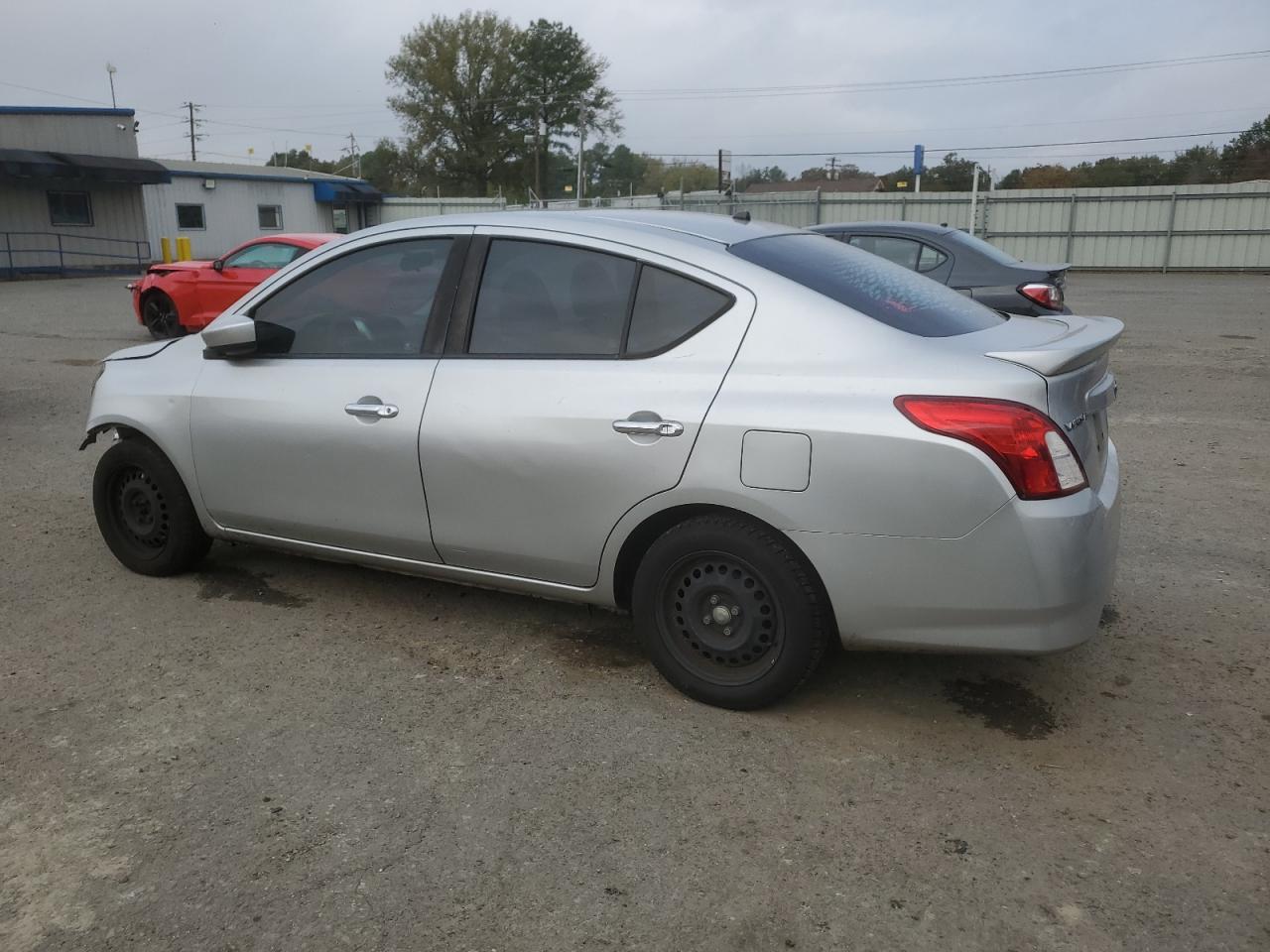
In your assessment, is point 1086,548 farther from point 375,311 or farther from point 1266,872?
point 375,311

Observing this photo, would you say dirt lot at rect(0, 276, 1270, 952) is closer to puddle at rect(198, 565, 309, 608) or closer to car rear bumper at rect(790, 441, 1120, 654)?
puddle at rect(198, 565, 309, 608)

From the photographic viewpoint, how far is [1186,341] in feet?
42.1

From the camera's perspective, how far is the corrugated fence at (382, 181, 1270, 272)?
90.1 feet

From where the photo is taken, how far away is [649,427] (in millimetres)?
3260

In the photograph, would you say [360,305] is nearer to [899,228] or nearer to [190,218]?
[899,228]

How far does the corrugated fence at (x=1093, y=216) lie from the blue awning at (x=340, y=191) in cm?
1165

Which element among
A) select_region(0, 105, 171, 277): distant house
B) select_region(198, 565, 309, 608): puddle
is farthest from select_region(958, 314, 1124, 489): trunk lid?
select_region(0, 105, 171, 277): distant house

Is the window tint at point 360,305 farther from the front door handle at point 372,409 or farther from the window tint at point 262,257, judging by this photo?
the window tint at point 262,257

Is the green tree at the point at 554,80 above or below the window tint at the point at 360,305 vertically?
above

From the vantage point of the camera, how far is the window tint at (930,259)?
9.16m

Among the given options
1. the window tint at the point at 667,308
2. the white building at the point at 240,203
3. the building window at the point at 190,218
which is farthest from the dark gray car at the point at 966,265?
the building window at the point at 190,218

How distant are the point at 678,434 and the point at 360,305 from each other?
157 cm

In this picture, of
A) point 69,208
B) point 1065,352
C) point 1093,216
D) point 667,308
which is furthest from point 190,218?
point 1065,352

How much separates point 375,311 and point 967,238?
22.7 feet
